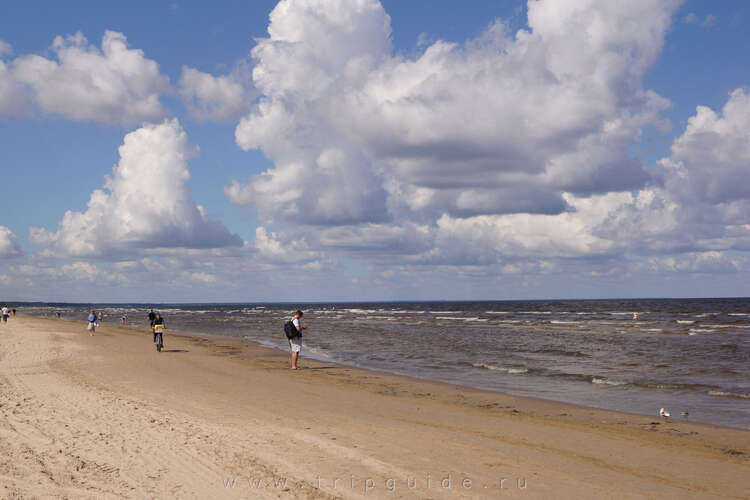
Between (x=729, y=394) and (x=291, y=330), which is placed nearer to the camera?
(x=729, y=394)

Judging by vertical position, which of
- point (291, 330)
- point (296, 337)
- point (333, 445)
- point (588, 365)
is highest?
point (291, 330)

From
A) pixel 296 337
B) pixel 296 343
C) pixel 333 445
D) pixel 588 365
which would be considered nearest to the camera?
pixel 333 445

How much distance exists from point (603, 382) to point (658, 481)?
11399mm

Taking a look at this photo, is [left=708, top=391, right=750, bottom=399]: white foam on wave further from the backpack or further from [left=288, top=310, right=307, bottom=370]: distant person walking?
the backpack

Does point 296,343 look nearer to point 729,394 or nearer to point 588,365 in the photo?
point 588,365

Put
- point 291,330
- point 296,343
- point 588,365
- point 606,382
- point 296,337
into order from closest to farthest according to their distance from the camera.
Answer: point 606,382, point 291,330, point 296,337, point 296,343, point 588,365

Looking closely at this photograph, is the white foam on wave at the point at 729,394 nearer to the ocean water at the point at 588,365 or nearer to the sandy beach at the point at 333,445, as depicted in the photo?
the ocean water at the point at 588,365

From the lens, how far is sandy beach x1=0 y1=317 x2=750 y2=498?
685 centimetres

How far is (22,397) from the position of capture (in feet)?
38.8

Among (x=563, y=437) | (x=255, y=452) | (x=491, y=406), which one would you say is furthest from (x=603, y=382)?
(x=255, y=452)

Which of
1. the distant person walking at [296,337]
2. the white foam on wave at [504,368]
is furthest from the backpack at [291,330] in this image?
the white foam on wave at [504,368]

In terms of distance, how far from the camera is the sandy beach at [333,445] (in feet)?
22.5

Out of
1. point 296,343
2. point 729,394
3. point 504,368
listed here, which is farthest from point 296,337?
point 729,394

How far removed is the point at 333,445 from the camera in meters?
8.71
